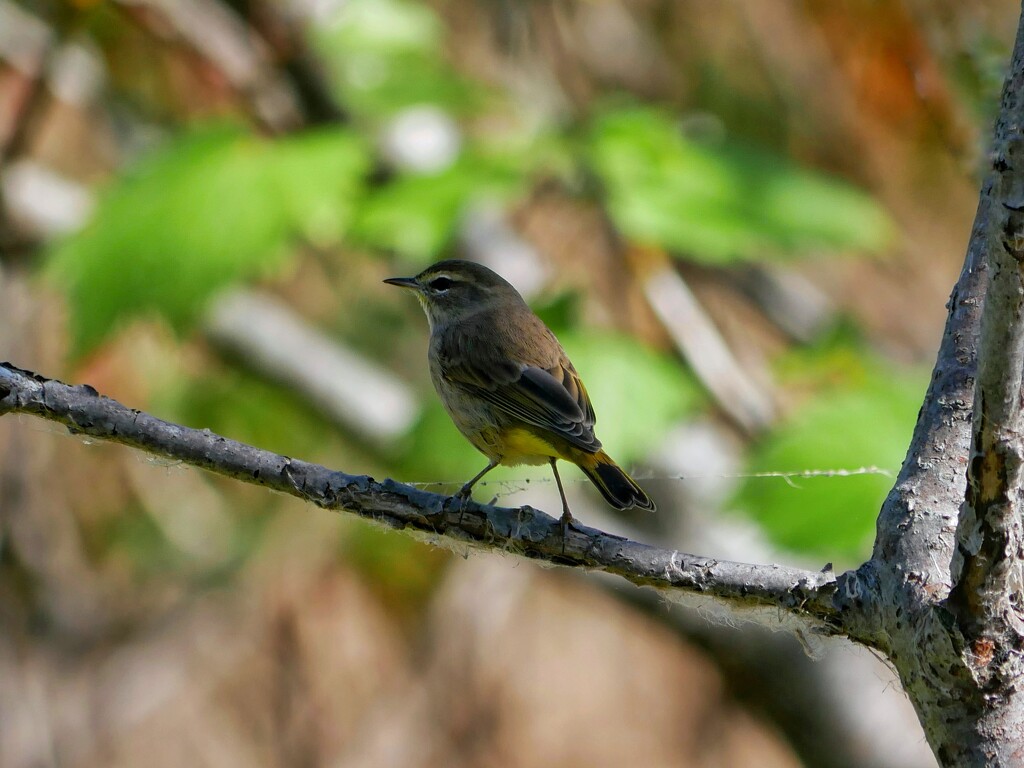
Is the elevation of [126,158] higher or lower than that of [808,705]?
higher

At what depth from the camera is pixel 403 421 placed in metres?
4.60

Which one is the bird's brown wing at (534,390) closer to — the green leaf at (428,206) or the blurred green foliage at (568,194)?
the blurred green foliage at (568,194)

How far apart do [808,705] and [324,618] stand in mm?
2504

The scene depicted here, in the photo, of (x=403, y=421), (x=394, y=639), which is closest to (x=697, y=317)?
(x=403, y=421)

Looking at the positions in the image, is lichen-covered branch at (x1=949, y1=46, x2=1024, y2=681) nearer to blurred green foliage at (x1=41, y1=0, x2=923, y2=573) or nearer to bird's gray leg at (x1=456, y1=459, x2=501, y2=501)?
blurred green foliage at (x1=41, y1=0, x2=923, y2=573)

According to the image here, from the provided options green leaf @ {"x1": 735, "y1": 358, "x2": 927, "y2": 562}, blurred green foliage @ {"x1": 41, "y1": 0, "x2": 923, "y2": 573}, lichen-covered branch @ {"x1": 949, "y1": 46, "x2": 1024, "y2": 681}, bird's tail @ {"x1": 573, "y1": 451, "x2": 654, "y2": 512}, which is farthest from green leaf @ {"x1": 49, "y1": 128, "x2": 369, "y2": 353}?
lichen-covered branch @ {"x1": 949, "y1": 46, "x2": 1024, "y2": 681}

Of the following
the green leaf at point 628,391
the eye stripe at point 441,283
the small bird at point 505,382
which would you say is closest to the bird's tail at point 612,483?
the small bird at point 505,382

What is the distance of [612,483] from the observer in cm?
254

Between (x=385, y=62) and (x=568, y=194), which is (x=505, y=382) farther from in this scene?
(x=385, y=62)

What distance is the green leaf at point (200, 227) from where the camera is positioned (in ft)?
9.64

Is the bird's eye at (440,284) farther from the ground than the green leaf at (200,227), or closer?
farther from the ground

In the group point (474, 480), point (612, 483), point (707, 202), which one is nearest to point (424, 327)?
point (707, 202)

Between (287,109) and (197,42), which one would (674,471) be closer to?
(287,109)

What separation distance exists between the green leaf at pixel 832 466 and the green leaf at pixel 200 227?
140 centimetres
